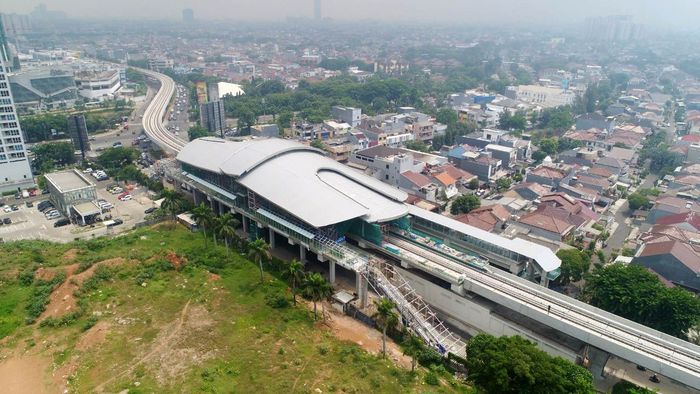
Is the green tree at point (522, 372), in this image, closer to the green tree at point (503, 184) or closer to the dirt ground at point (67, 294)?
the dirt ground at point (67, 294)

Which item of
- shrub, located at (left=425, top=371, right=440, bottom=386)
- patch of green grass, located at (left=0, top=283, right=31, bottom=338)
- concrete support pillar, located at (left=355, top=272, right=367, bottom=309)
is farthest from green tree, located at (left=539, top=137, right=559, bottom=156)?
patch of green grass, located at (left=0, top=283, right=31, bottom=338)

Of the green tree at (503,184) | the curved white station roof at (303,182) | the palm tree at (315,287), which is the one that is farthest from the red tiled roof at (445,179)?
the palm tree at (315,287)

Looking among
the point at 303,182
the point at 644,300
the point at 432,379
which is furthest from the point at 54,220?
the point at 644,300

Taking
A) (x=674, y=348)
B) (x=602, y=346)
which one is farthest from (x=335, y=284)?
(x=674, y=348)

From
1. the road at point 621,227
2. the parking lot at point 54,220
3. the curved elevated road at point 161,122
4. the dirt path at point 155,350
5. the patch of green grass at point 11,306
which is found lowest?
the road at point 621,227

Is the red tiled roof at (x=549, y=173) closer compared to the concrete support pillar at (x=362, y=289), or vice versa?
A: the concrete support pillar at (x=362, y=289)

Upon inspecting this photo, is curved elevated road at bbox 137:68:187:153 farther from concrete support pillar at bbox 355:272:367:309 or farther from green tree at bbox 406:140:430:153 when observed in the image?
concrete support pillar at bbox 355:272:367:309

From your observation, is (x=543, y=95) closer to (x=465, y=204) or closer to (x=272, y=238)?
(x=465, y=204)
